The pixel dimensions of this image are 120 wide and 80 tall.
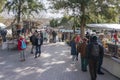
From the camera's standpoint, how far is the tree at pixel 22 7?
88.4ft

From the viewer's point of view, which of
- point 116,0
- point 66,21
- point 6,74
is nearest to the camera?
point 6,74

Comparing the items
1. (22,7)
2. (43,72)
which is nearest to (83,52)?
(43,72)

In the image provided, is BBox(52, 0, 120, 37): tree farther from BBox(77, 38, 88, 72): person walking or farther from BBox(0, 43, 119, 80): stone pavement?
BBox(77, 38, 88, 72): person walking

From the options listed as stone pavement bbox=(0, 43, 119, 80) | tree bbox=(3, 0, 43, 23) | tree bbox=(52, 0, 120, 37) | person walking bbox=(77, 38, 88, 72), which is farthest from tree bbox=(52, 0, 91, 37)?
person walking bbox=(77, 38, 88, 72)

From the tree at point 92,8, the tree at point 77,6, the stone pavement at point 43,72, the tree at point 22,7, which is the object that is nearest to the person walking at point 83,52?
the stone pavement at point 43,72

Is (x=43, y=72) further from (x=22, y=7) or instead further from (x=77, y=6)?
(x=22, y=7)

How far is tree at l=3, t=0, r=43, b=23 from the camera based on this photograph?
26.9m

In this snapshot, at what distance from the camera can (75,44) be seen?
13.9 metres

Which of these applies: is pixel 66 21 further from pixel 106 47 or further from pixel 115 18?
pixel 106 47

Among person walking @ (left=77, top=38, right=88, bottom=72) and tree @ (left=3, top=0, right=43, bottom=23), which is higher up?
tree @ (left=3, top=0, right=43, bottom=23)

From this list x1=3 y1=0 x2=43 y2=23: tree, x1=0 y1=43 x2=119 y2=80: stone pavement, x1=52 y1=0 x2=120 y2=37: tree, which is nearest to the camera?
x1=0 y1=43 x2=119 y2=80: stone pavement

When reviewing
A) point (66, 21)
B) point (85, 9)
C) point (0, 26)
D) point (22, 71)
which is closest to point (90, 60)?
point (22, 71)

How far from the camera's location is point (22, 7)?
27.5m

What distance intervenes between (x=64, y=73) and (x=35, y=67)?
2.15 metres
